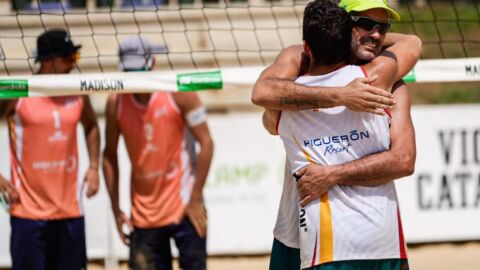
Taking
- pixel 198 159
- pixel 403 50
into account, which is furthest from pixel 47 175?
pixel 403 50

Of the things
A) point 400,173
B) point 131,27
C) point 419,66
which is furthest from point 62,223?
point 131,27

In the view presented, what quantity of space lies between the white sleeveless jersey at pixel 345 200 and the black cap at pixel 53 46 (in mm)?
2186

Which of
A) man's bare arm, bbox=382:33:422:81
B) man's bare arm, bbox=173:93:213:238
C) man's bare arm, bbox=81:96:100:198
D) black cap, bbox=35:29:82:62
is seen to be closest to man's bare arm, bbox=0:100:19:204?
black cap, bbox=35:29:82:62

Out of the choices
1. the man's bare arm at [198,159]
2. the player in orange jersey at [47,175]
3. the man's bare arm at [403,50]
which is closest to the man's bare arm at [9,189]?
the player in orange jersey at [47,175]

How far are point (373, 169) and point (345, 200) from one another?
157 millimetres

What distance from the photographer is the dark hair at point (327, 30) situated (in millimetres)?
3111

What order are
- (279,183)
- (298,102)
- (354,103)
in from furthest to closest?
1. (279,183)
2. (298,102)
3. (354,103)

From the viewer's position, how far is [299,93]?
3.18 m

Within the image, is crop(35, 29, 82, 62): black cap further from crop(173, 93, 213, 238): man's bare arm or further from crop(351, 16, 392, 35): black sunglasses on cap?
crop(351, 16, 392, 35): black sunglasses on cap

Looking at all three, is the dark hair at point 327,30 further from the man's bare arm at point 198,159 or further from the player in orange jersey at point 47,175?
the player in orange jersey at point 47,175

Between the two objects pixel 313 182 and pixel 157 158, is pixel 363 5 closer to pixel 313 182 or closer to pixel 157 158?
pixel 313 182

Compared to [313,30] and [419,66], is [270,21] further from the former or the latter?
[313,30]

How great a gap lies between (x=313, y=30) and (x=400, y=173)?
60cm

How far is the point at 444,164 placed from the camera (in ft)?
24.0
